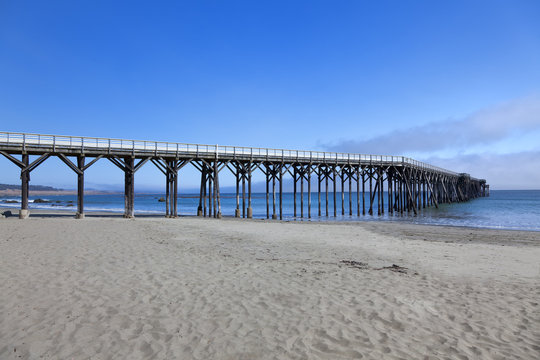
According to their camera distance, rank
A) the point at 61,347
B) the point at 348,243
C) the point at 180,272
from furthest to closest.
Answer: the point at 348,243 → the point at 180,272 → the point at 61,347

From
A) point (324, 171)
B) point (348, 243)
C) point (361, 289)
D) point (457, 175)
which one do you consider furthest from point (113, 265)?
point (457, 175)

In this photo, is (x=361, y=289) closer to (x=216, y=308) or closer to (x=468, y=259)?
(x=216, y=308)

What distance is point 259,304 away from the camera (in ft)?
18.7

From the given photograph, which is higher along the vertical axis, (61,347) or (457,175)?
(457,175)

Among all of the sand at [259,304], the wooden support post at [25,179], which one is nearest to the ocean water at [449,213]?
the wooden support post at [25,179]

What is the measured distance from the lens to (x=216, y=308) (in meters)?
5.48

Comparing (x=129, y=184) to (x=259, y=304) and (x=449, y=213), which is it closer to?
(x=259, y=304)

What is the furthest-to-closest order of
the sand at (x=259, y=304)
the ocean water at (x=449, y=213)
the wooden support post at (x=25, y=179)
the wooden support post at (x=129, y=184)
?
the ocean water at (x=449, y=213), the wooden support post at (x=129, y=184), the wooden support post at (x=25, y=179), the sand at (x=259, y=304)

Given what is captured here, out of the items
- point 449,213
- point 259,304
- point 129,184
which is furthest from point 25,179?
point 449,213

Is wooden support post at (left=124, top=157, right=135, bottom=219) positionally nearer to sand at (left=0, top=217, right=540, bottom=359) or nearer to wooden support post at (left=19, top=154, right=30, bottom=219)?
wooden support post at (left=19, top=154, right=30, bottom=219)

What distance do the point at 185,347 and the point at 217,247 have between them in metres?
7.24

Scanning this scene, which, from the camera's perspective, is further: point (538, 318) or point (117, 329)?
point (538, 318)

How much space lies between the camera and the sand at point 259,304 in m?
4.20

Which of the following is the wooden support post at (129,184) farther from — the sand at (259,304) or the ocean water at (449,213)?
the ocean water at (449,213)
